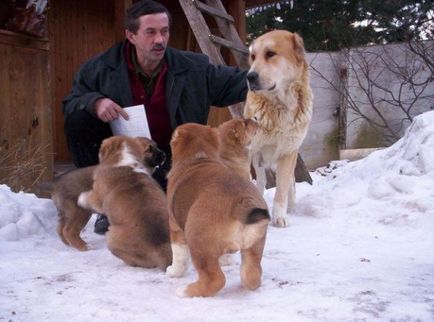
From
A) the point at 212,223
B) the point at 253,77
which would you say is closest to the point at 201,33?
the point at 253,77

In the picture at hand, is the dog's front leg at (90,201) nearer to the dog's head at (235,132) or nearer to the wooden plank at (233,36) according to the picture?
the dog's head at (235,132)

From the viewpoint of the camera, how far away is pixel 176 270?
10.8ft

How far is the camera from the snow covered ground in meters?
2.72

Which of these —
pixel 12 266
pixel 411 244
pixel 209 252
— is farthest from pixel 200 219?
pixel 411 244

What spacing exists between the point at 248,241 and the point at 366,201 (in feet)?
8.93

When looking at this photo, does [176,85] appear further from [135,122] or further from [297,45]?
[297,45]

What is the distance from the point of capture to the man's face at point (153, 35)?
5.03m

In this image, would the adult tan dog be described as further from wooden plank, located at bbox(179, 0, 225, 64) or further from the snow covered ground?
wooden plank, located at bbox(179, 0, 225, 64)

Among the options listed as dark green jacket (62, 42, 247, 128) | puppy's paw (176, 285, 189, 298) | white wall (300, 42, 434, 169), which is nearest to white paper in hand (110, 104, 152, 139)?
dark green jacket (62, 42, 247, 128)

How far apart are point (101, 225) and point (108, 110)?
0.92 metres

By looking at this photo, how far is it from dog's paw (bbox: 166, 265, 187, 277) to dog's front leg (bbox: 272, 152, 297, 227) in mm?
1842

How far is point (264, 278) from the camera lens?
10.7 feet

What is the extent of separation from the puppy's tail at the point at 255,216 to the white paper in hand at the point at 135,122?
2.35 meters

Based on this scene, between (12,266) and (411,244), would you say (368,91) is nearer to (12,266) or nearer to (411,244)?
(411,244)
